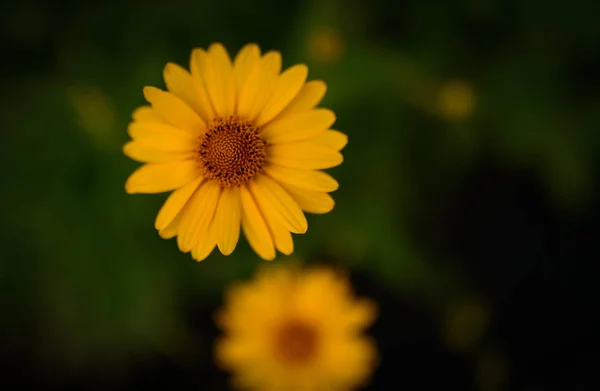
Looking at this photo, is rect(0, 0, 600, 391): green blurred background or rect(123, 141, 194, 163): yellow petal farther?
rect(0, 0, 600, 391): green blurred background

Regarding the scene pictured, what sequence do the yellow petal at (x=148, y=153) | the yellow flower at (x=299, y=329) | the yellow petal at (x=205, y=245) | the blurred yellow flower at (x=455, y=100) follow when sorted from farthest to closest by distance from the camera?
1. the yellow flower at (x=299, y=329)
2. the blurred yellow flower at (x=455, y=100)
3. the yellow petal at (x=148, y=153)
4. the yellow petal at (x=205, y=245)

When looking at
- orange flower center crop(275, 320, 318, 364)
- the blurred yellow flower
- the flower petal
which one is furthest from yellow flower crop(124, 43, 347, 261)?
orange flower center crop(275, 320, 318, 364)

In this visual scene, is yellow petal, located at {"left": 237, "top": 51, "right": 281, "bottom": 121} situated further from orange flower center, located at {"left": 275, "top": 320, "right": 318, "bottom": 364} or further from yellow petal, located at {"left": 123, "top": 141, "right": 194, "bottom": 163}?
orange flower center, located at {"left": 275, "top": 320, "right": 318, "bottom": 364}

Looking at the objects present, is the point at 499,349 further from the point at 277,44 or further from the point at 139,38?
the point at 139,38

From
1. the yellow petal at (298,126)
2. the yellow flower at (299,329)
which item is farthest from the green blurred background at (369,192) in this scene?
the yellow petal at (298,126)

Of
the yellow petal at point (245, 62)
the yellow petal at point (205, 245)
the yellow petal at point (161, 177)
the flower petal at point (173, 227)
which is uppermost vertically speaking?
the yellow petal at point (245, 62)

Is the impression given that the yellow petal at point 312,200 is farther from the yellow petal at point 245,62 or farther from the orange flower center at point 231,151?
the yellow petal at point 245,62
